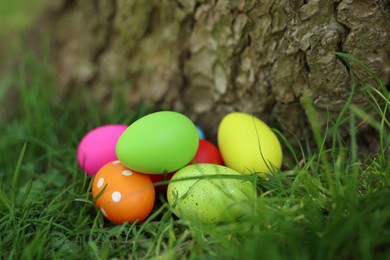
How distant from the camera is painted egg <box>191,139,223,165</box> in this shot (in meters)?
1.84

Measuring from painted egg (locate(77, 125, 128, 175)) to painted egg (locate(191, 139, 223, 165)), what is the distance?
347 millimetres

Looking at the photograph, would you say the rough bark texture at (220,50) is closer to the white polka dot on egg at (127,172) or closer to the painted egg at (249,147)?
the painted egg at (249,147)

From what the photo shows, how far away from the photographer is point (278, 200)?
1508 mm

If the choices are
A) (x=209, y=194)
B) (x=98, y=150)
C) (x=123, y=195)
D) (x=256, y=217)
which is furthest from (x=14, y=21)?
(x=256, y=217)

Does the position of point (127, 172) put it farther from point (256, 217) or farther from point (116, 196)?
point (256, 217)

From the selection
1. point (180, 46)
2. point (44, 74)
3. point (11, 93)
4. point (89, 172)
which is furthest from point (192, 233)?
point (11, 93)

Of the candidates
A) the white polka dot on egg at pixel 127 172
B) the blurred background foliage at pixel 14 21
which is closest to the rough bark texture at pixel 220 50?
the blurred background foliage at pixel 14 21

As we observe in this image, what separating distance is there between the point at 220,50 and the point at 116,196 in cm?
82

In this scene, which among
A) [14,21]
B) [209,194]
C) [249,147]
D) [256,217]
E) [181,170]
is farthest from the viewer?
[14,21]

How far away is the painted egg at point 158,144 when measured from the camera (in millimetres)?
1620

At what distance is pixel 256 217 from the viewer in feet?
4.50

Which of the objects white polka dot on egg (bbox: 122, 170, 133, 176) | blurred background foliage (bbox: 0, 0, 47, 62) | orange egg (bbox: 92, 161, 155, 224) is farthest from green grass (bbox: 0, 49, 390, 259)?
blurred background foliage (bbox: 0, 0, 47, 62)

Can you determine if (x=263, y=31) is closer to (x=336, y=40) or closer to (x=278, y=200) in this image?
(x=336, y=40)

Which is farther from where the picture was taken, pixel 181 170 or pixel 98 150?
pixel 98 150
